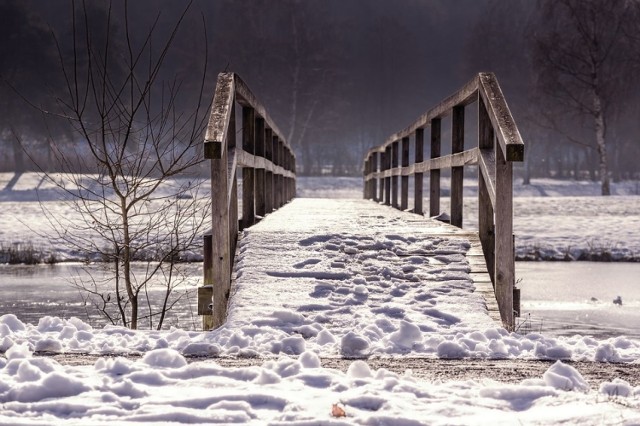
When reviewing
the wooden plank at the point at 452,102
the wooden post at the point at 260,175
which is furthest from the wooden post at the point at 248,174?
the wooden plank at the point at 452,102

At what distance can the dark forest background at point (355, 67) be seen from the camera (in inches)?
1513

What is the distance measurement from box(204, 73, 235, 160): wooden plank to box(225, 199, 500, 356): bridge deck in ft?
2.90

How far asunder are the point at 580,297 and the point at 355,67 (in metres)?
54.8

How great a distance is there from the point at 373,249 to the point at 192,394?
3124 millimetres

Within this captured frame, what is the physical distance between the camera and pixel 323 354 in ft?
14.2

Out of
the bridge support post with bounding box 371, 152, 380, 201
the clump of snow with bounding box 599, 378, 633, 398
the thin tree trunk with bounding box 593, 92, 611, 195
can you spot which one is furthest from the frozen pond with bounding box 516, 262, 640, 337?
the thin tree trunk with bounding box 593, 92, 611, 195

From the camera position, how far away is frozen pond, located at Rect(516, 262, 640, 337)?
30.1 feet

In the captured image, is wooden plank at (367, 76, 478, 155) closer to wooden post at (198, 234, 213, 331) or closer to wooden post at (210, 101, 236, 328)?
wooden post at (210, 101, 236, 328)

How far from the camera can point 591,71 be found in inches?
1416

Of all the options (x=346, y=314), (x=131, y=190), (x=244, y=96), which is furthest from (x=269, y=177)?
(x=346, y=314)

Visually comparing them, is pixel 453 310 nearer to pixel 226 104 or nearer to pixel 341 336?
pixel 341 336

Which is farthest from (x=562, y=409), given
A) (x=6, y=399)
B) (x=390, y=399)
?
(x=6, y=399)

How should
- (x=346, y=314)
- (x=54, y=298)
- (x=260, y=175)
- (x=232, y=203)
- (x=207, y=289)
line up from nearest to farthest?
(x=346, y=314) → (x=207, y=289) → (x=232, y=203) → (x=260, y=175) → (x=54, y=298)

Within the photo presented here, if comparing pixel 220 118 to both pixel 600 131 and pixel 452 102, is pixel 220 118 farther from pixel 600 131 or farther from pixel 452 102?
pixel 600 131
